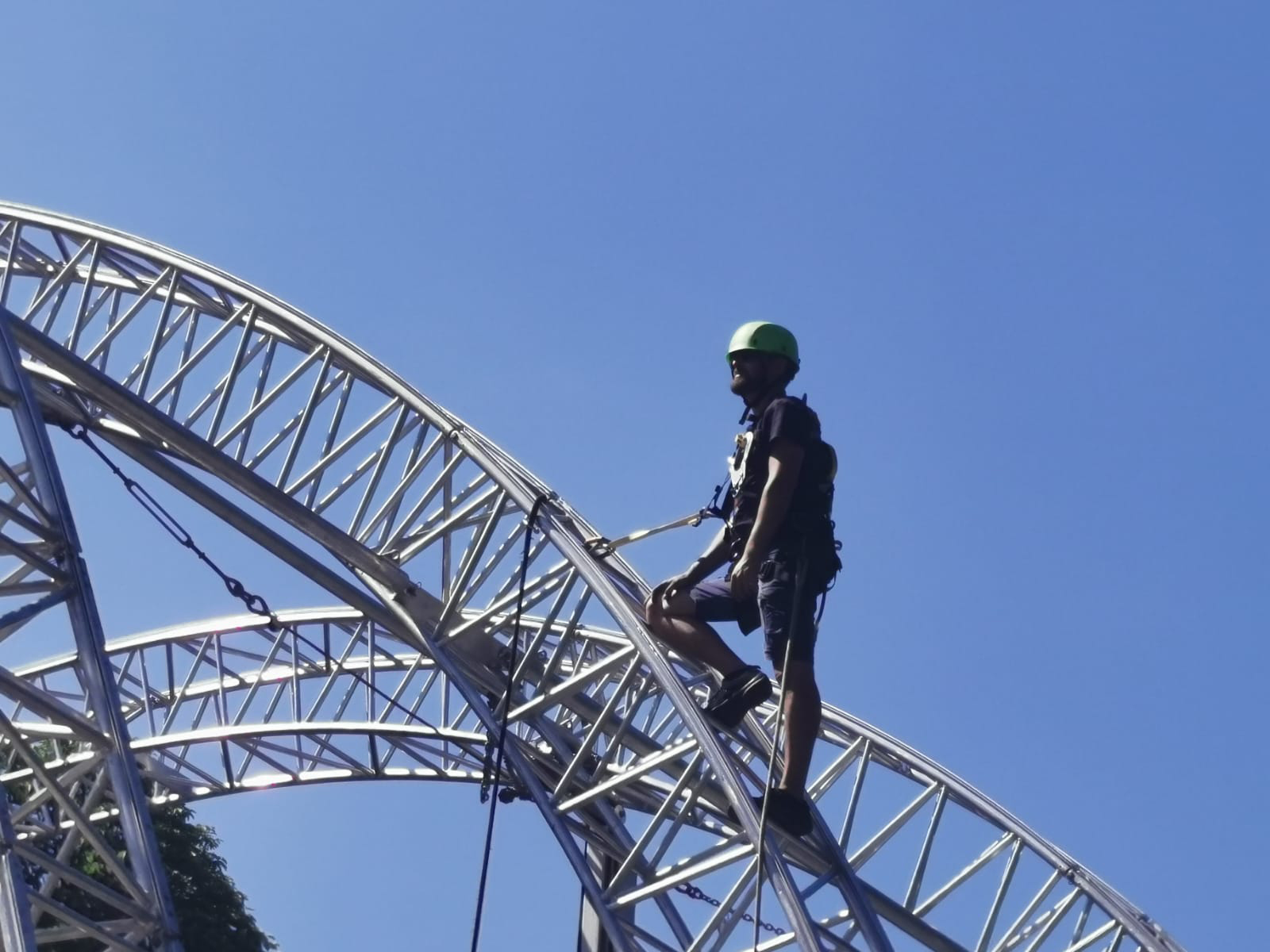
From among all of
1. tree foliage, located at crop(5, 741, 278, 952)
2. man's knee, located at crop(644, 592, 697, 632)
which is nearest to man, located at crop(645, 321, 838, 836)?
man's knee, located at crop(644, 592, 697, 632)

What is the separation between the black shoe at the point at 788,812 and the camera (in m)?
11.6

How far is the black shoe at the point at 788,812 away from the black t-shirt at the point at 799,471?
4.84 ft

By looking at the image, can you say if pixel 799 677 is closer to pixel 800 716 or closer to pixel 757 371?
pixel 800 716

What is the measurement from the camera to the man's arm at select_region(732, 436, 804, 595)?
10.9 meters

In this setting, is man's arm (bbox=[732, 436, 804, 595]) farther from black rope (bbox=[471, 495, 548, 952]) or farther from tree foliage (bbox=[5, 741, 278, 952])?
tree foliage (bbox=[5, 741, 278, 952])

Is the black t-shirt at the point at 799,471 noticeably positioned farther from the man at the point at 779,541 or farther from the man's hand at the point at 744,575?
the man's hand at the point at 744,575

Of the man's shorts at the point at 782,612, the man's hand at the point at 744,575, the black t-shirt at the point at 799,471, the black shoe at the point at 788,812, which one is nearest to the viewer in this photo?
the man's hand at the point at 744,575

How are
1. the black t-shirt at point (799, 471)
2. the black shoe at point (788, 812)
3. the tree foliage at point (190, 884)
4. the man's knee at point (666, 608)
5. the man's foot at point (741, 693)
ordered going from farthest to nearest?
the tree foliage at point (190, 884)
the man's knee at point (666, 608)
the man's foot at point (741, 693)
the black shoe at point (788, 812)
the black t-shirt at point (799, 471)

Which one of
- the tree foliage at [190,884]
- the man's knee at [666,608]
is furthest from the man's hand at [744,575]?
the tree foliage at [190,884]

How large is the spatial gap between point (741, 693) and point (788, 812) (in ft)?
2.93

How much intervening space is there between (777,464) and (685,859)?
11.0ft

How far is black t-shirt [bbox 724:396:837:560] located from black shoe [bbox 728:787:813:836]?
1474mm

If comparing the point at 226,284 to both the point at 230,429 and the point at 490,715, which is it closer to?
the point at 230,429

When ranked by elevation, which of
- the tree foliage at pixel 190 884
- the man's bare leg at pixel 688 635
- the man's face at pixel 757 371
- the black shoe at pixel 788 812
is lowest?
the black shoe at pixel 788 812
